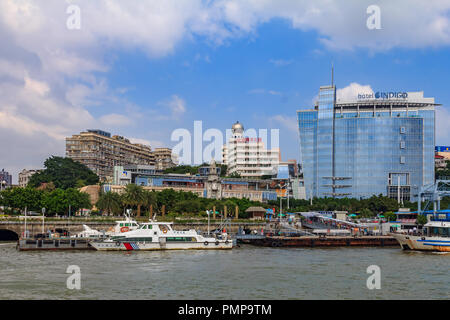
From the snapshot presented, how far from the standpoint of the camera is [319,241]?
95.2m

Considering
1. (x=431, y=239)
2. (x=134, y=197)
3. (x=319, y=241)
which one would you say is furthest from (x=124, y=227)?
(x=431, y=239)

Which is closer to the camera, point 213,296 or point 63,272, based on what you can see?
point 213,296

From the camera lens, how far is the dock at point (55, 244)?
256 ft

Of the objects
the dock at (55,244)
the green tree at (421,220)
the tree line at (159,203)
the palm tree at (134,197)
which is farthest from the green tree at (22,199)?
the green tree at (421,220)

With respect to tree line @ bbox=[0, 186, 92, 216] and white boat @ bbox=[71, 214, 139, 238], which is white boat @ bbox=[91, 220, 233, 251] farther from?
tree line @ bbox=[0, 186, 92, 216]

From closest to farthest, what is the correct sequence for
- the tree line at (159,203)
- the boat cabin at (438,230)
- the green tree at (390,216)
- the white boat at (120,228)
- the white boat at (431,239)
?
the white boat at (431,239)
the boat cabin at (438,230)
the white boat at (120,228)
the tree line at (159,203)
the green tree at (390,216)

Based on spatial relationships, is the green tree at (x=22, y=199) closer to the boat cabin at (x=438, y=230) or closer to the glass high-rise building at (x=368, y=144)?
the boat cabin at (x=438, y=230)

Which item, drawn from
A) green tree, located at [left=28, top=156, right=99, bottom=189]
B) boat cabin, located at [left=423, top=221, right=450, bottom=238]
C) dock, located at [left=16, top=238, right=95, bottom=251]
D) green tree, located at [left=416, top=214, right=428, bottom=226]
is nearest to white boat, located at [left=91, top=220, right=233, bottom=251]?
dock, located at [left=16, top=238, right=95, bottom=251]

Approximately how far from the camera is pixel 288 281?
1930 inches

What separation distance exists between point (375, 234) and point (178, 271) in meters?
64.1

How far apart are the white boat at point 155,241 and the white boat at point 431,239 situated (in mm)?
29679

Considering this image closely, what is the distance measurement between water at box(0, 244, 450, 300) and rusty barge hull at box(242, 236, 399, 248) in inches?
720
